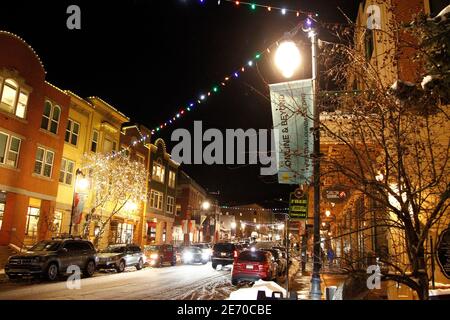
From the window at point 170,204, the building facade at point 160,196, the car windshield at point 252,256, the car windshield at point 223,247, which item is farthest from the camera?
the window at point 170,204

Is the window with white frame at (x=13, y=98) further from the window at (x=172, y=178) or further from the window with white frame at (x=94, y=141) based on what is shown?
the window at (x=172, y=178)

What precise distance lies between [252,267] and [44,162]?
15238 mm

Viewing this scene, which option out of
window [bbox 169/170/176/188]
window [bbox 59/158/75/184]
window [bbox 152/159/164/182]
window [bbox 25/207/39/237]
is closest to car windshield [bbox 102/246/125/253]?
window [bbox 25/207/39/237]

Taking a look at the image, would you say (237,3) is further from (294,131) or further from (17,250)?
(17,250)

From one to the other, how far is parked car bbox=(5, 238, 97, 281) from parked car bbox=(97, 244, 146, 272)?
175cm

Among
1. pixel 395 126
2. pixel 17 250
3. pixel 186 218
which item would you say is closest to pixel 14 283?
pixel 17 250

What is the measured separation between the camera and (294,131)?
7.96 metres

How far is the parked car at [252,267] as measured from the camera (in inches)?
745

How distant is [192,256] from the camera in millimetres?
33031

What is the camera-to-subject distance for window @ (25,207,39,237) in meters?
24.0

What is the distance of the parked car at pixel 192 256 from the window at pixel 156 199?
1067 cm

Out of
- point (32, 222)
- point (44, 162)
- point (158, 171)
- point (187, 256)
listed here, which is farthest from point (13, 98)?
point (158, 171)

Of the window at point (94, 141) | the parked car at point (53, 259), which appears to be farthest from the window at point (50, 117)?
the parked car at point (53, 259)

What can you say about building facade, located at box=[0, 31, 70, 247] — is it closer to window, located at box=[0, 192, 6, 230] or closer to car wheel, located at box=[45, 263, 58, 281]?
window, located at box=[0, 192, 6, 230]
